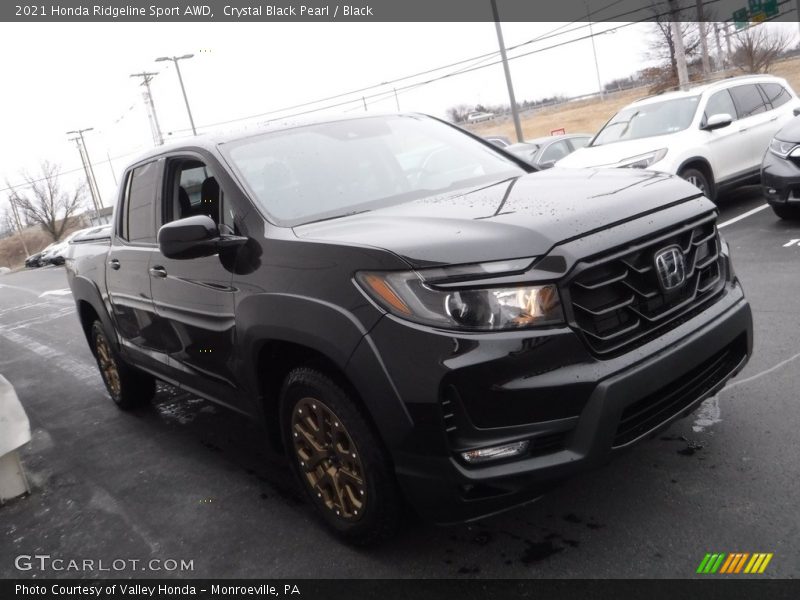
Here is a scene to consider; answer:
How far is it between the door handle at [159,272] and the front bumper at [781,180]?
6.54 meters

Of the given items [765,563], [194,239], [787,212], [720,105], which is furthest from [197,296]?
[720,105]

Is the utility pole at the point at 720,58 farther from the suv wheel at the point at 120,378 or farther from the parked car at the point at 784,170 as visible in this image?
the suv wheel at the point at 120,378

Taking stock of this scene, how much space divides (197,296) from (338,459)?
1223 millimetres

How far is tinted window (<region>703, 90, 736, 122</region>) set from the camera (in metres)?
9.33

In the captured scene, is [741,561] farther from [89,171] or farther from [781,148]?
[89,171]

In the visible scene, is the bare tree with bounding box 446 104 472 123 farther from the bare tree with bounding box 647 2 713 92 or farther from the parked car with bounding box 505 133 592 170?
the parked car with bounding box 505 133 592 170

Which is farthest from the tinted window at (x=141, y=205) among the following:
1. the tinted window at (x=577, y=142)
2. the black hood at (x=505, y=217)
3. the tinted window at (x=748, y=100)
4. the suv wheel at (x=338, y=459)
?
the tinted window at (x=577, y=142)

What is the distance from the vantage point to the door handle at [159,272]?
3941 millimetres

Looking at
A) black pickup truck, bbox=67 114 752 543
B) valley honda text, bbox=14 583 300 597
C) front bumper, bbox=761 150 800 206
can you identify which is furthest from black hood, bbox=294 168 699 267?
front bumper, bbox=761 150 800 206

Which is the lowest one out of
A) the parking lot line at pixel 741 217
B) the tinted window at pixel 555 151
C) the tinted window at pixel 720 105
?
the parking lot line at pixel 741 217

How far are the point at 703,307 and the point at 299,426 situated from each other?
1757 millimetres

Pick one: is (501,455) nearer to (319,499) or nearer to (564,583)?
(564,583)

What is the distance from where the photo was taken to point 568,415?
7.70 ft

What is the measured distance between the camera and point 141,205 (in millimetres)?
4492
